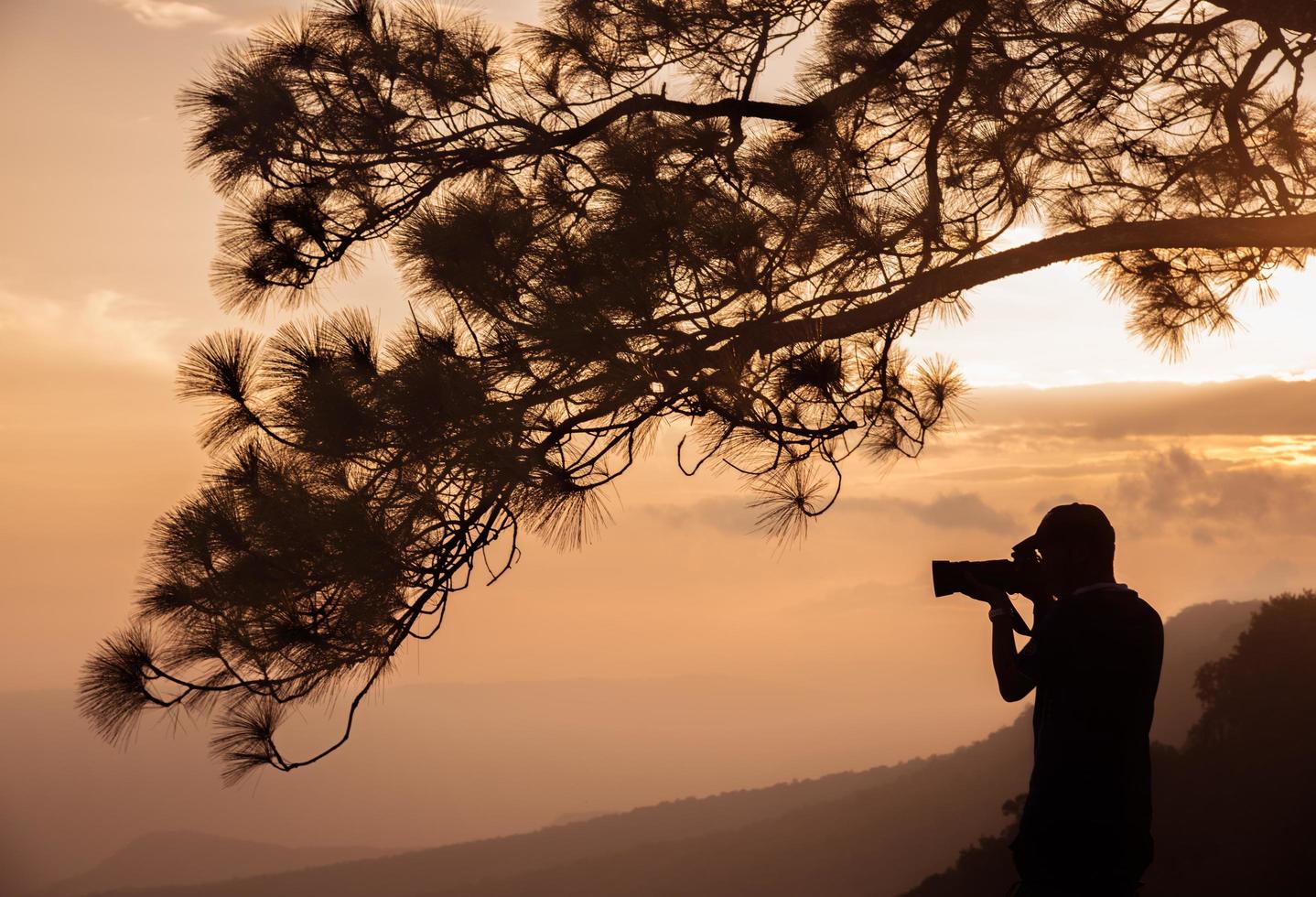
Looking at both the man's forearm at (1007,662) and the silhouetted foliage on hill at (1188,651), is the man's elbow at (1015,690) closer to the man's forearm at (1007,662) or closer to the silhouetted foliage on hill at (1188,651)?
the man's forearm at (1007,662)

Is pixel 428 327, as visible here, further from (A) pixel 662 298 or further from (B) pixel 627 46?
(B) pixel 627 46

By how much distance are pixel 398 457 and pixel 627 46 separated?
1.69 metres

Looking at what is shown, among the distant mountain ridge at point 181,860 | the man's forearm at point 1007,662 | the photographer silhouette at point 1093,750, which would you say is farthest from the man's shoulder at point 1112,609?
the distant mountain ridge at point 181,860

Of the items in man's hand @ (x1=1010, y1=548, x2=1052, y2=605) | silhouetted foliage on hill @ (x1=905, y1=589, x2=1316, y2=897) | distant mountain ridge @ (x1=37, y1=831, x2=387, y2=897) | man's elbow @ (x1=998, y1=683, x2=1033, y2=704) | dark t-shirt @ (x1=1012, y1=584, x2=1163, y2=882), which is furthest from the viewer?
distant mountain ridge @ (x1=37, y1=831, x2=387, y2=897)

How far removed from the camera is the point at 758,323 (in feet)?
8.05

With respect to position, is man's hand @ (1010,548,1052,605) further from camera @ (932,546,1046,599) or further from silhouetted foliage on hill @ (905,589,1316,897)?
silhouetted foliage on hill @ (905,589,1316,897)

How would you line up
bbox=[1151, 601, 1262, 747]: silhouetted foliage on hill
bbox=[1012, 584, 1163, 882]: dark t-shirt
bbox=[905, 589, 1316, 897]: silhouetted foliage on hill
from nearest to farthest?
bbox=[1012, 584, 1163, 882]: dark t-shirt
bbox=[905, 589, 1316, 897]: silhouetted foliage on hill
bbox=[1151, 601, 1262, 747]: silhouetted foliage on hill

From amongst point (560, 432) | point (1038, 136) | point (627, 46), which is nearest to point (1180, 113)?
point (1038, 136)

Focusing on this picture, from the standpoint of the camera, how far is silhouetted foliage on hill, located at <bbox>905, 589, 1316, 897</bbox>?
5383mm

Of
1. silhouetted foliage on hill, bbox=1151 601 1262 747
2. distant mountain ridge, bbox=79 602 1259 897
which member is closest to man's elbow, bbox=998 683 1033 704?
silhouetted foliage on hill, bbox=1151 601 1262 747

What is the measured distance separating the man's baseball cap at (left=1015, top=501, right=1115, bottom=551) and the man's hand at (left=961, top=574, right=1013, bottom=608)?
16cm

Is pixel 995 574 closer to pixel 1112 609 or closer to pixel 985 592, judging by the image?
pixel 985 592

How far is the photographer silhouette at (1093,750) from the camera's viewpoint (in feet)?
4.28

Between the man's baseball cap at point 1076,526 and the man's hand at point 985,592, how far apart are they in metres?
0.16
